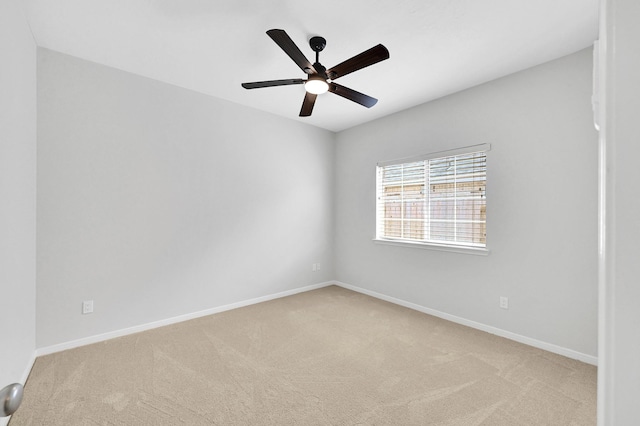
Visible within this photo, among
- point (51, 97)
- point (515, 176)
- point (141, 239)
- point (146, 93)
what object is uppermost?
point (146, 93)

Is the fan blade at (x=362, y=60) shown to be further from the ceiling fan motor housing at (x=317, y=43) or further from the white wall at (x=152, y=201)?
the white wall at (x=152, y=201)

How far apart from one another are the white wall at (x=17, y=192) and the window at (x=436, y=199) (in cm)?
356

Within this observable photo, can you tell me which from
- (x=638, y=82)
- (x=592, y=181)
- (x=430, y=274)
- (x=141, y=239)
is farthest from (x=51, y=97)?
(x=592, y=181)

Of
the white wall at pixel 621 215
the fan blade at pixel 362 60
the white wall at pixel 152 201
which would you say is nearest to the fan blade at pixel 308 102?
the fan blade at pixel 362 60

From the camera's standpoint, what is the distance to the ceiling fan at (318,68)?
1940 mm

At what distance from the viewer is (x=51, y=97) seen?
248cm

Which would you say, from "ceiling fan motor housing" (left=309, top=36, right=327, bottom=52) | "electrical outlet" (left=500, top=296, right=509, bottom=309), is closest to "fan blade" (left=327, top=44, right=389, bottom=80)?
"ceiling fan motor housing" (left=309, top=36, right=327, bottom=52)

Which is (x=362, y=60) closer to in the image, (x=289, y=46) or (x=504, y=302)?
(x=289, y=46)

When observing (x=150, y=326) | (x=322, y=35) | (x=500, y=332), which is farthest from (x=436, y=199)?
(x=150, y=326)

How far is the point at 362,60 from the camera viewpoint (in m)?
2.08

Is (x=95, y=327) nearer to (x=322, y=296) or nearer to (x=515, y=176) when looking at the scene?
(x=322, y=296)

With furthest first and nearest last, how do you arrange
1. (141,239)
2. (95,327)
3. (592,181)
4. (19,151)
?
(141,239)
(95,327)
(592,181)
(19,151)

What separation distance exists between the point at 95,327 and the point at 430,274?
11.5 ft

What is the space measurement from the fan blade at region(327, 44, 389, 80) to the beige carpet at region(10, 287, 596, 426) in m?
2.31
